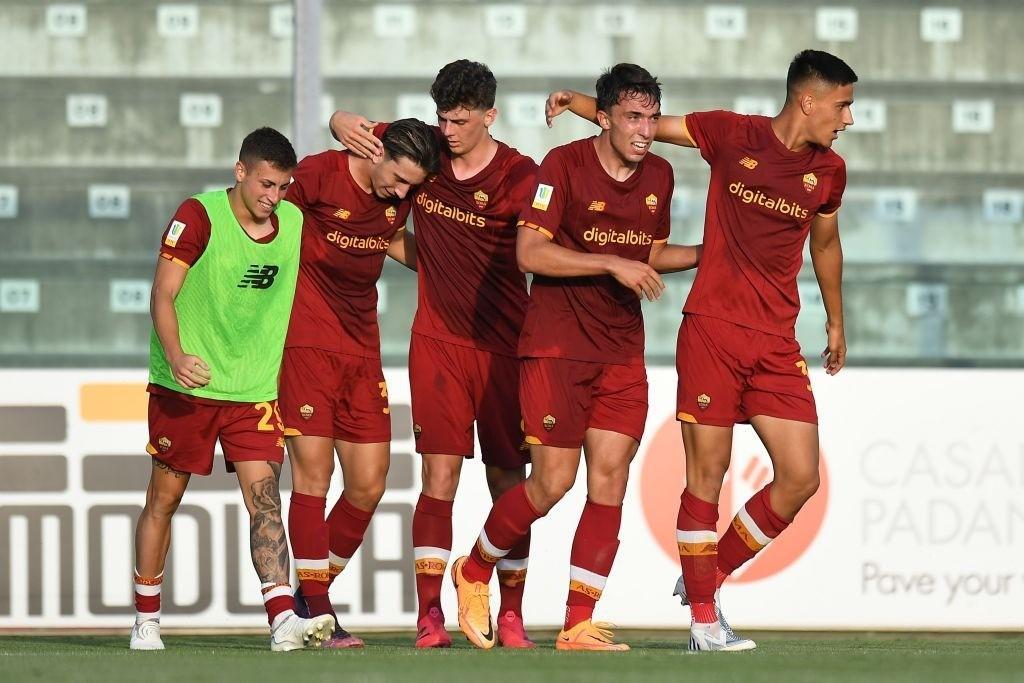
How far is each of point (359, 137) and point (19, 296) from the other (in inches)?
143

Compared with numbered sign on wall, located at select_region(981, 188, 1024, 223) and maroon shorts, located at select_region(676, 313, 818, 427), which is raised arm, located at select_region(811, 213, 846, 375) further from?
numbered sign on wall, located at select_region(981, 188, 1024, 223)

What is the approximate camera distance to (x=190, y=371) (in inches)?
237

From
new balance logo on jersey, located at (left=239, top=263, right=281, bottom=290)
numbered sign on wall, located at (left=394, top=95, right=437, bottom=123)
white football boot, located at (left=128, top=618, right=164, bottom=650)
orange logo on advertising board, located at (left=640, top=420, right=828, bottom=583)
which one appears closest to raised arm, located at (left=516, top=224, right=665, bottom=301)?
new balance logo on jersey, located at (left=239, top=263, right=281, bottom=290)

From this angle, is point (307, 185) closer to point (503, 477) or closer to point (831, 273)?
point (503, 477)

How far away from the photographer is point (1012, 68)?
387 inches

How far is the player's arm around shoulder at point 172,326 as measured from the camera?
237 inches

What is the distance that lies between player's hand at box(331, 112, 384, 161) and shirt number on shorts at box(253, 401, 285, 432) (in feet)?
3.26

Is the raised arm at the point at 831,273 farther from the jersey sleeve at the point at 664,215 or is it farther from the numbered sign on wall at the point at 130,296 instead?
the numbered sign on wall at the point at 130,296

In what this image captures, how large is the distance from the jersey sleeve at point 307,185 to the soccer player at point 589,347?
0.95m

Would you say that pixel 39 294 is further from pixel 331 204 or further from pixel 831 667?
pixel 831 667

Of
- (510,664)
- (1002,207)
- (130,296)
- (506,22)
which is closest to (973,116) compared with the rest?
(1002,207)

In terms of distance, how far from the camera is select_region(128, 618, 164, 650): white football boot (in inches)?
257

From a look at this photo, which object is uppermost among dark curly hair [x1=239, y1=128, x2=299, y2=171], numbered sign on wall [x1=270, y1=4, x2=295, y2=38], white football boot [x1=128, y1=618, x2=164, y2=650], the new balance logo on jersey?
numbered sign on wall [x1=270, y1=4, x2=295, y2=38]

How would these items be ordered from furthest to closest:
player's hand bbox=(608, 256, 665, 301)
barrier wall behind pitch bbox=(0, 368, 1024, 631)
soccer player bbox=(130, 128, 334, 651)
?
barrier wall behind pitch bbox=(0, 368, 1024, 631), soccer player bbox=(130, 128, 334, 651), player's hand bbox=(608, 256, 665, 301)
